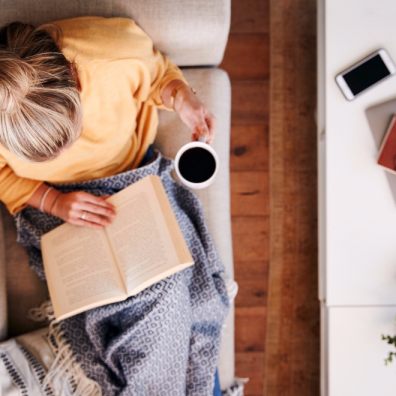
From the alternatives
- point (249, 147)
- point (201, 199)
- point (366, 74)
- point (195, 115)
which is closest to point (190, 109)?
point (195, 115)

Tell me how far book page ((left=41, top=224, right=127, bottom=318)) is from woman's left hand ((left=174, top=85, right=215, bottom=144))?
0.90 feet

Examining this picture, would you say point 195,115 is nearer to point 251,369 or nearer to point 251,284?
point 251,284

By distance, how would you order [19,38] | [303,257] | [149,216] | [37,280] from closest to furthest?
[19,38], [149,216], [37,280], [303,257]

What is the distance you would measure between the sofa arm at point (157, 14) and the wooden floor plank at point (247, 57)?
44 centimetres

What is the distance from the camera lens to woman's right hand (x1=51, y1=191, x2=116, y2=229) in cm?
100

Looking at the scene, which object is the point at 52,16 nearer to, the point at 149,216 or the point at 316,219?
the point at 149,216

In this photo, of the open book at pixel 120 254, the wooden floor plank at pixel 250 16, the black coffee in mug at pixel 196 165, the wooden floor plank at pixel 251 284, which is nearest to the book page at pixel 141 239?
the open book at pixel 120 254

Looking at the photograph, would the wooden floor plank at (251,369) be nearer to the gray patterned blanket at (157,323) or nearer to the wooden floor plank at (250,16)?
the gray patterned blanket at (157,323)

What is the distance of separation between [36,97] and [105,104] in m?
0.26

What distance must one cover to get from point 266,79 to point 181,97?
561mm

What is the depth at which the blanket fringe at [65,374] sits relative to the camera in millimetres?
1030

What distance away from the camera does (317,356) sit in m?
1.46

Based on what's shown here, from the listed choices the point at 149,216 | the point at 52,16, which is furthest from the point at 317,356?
the point at 52,16

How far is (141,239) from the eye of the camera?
0.96m
